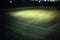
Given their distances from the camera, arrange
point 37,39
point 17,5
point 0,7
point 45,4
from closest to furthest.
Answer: point 37,39 → point 0,7 → point 17,5 → point 45,4

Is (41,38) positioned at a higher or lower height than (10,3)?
higher

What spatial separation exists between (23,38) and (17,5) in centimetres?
2633

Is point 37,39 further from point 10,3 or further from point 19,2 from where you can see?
point 19,2

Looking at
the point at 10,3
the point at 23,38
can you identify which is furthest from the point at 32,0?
the point at 23,38

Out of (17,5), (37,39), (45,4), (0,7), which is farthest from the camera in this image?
(45,4)

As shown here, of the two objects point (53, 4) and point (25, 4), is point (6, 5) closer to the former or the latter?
point (25, 4)

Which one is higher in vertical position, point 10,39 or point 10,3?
point 10,39

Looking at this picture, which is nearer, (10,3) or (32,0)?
(10,3)

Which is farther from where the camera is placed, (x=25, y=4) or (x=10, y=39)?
(x=25, y=4)

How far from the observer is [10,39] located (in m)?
8.85

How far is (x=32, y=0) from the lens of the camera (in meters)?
37.6

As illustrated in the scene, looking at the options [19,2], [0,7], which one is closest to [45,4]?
[19,2]

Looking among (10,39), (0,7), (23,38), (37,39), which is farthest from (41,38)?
(0,7)

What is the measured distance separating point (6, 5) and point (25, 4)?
6.60 m
